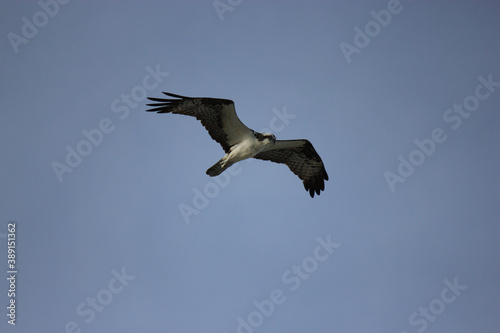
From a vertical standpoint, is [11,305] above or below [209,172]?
above

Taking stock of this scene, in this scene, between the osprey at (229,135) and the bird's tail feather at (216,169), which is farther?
the bird's tail feather at (216,169)

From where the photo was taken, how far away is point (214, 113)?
13.5m

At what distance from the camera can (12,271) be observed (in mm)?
14977

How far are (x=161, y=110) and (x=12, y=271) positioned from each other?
258 inches

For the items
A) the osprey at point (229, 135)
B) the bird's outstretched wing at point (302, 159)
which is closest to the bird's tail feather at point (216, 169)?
the osprey at point (229, 135)

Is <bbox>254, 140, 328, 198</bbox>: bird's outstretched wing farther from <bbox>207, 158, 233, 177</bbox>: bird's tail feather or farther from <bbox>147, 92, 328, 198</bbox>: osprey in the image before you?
<bbox>207, 158, 233, 177</bbox>: bird's tail feather

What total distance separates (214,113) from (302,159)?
3317 millimetres

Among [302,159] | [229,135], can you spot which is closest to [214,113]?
[229,135]

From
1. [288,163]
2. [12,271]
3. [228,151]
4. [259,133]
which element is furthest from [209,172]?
[12,271]

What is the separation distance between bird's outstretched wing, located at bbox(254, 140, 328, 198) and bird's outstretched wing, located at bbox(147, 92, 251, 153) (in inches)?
49.2

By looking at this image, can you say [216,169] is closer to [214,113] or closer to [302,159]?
[214,113]

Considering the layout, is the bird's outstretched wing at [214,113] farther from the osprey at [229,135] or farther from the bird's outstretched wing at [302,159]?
the bird's outstretched wing at [302,159]

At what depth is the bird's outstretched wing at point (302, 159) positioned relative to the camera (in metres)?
14.9

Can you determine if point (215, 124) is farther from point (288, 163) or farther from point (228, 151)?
point (288, 163)
